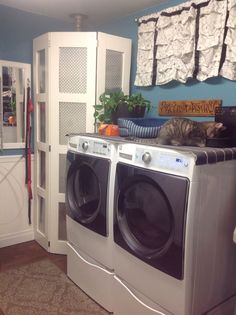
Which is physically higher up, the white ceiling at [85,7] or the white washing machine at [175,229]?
the white ceiling at [85,7]

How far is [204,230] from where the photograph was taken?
4.40 ft

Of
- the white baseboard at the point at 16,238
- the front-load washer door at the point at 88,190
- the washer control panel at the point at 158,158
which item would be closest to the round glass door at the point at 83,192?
the front-load washer door at the point at 88,190

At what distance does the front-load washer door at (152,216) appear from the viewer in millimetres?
1311

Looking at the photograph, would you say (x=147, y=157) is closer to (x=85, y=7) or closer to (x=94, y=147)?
(x=94, y=147)

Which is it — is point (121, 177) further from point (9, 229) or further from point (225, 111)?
point (9, 229)

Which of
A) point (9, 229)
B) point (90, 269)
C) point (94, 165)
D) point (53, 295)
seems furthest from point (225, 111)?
point (9, 229)

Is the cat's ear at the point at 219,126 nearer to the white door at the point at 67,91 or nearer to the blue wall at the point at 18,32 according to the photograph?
the white door at the point at 67,91

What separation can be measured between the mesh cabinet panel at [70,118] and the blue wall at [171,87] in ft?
1.88

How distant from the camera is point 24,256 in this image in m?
2.55

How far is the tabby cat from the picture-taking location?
1.57m

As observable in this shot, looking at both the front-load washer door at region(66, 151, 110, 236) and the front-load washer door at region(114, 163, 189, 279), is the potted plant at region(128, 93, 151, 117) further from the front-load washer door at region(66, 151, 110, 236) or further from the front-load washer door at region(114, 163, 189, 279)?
the front-load washer door at region(114, 163, 189, 279)

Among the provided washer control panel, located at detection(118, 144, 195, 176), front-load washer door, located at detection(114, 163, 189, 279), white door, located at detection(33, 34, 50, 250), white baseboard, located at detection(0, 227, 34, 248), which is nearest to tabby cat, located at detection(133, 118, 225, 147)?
washer control panel, located at detection(118, 144, 195, 176)

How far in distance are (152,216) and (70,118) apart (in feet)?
4.21

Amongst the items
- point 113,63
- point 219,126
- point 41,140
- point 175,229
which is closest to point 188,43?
point 113,63
